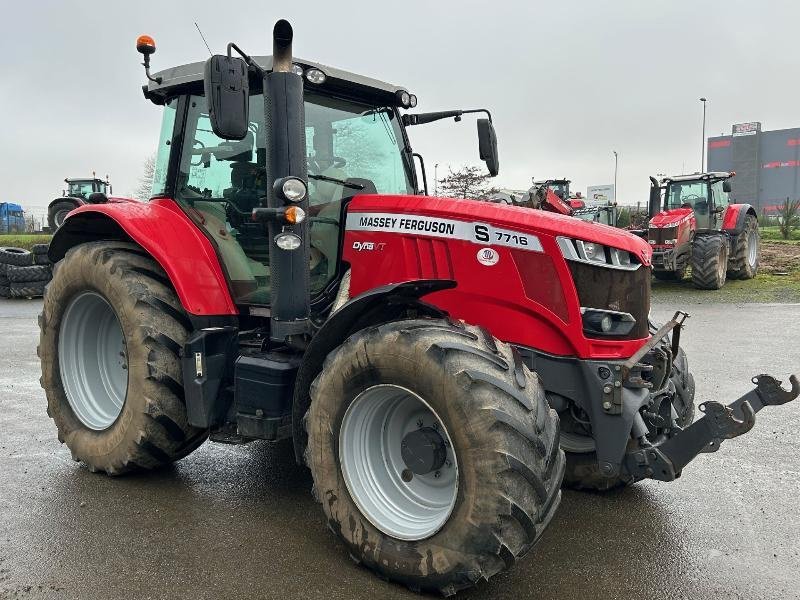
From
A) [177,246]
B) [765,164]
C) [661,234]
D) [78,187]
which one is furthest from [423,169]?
[765,164]

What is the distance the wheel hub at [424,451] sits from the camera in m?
2.90

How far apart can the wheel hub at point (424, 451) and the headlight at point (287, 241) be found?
1104 millimetres

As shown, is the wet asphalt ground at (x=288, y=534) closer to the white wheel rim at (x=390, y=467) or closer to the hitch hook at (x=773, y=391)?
the white wheel rim at (x=390, y=467)

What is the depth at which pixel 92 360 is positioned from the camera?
179 inches

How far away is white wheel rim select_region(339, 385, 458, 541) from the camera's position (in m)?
2.93

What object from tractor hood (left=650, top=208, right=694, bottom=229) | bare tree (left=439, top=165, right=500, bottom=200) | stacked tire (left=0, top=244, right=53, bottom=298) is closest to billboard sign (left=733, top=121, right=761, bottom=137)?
bare tree (left=439, top=165, right=500, bottom=200)

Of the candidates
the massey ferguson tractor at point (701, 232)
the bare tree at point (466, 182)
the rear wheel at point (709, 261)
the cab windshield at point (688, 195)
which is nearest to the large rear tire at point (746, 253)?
the massey ferguson tractor at point (701, 232)

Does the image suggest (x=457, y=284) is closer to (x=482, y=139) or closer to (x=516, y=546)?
(x=516, y=546)

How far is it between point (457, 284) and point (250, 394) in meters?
1.28

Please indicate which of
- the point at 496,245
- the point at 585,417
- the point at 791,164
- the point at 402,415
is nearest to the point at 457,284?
the point at 496,245

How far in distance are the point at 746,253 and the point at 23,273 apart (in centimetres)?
1768

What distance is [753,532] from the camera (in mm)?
3334

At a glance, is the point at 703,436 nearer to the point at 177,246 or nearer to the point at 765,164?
the point at 177,246

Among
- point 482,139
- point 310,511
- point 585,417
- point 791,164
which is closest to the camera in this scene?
point 585,417
